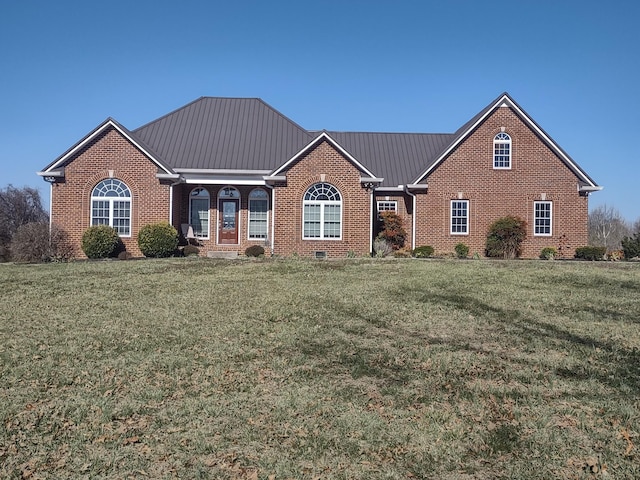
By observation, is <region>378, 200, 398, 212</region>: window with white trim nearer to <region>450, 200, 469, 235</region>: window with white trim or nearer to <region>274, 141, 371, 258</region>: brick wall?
<region>450, 200, 469, 235</region>: window with white trim

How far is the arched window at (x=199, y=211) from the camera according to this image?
24.3 meters

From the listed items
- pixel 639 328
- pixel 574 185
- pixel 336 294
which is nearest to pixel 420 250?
pixel 574 185

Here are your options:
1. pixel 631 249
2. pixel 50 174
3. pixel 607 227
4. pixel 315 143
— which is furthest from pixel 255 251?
pixel 607 227

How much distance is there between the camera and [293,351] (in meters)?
7.96

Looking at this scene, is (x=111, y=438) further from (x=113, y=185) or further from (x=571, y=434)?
(x=113, y=185)

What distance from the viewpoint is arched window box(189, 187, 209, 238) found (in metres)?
24.3

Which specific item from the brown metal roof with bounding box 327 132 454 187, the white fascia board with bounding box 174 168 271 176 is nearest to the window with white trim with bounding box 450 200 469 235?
the brown metal roof with bounding box 327 132 454 187

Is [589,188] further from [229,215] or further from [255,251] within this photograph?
[229,215]

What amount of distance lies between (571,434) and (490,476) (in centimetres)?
115

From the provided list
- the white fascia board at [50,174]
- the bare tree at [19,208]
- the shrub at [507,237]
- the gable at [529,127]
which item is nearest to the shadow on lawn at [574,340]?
the shrub at [507,237]

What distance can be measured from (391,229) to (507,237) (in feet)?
16.1

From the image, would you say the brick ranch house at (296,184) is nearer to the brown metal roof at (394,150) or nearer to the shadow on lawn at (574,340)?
the brown metal roof at (394,150)

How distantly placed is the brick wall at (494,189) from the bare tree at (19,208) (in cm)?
2572

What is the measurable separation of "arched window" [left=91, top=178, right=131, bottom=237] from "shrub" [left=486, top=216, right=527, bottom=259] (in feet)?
49.4
